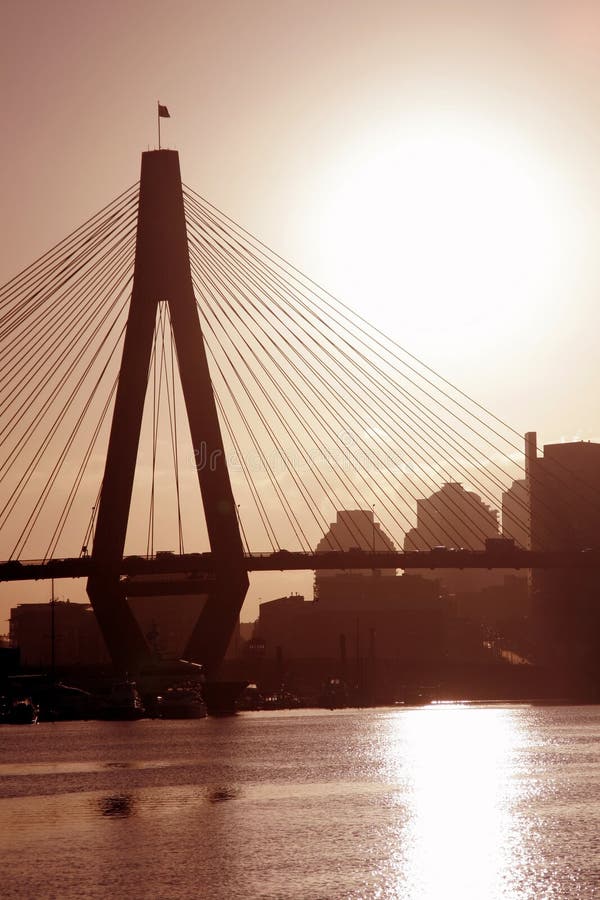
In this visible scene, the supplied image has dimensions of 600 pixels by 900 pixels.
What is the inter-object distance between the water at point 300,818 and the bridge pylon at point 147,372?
860 cm

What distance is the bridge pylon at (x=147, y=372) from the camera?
62125 millimetres

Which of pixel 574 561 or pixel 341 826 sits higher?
pixel 574 561

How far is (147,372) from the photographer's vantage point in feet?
204

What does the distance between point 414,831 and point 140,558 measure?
143ft

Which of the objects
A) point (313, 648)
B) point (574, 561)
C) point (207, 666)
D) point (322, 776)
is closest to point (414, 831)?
point (322, 776)

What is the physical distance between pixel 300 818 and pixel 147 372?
87.1 ft

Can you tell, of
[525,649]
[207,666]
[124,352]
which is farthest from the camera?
[525,649]

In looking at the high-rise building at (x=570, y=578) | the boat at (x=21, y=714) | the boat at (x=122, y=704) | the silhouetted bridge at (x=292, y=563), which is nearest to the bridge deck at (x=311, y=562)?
the silhouetted bridge at (x=292, y=563)

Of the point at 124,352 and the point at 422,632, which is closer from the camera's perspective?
the point at 124,352

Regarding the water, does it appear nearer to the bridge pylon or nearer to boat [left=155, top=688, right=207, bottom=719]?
the bridge pylon

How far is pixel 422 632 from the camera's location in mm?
197375

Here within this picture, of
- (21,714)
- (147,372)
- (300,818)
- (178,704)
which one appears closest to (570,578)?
(178,704)

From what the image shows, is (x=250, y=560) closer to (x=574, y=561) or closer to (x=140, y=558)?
(x=140, y=558)

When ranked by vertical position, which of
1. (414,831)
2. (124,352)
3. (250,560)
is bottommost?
(414,831)
